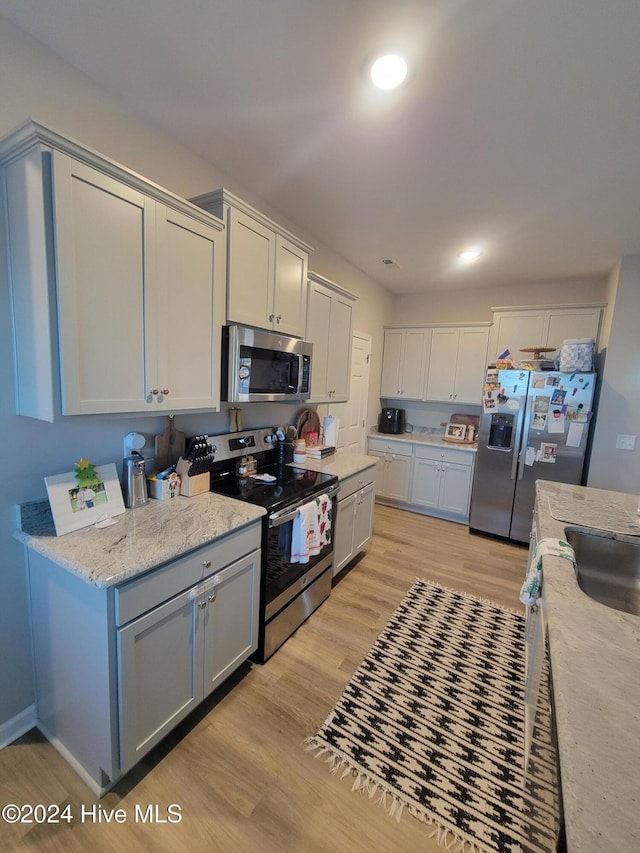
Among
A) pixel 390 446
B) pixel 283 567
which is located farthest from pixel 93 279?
pixel 390 446

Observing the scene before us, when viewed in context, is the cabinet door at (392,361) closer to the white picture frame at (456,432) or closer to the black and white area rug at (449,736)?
the white picture frame at (456,432)

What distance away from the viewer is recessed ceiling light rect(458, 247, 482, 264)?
320 cm

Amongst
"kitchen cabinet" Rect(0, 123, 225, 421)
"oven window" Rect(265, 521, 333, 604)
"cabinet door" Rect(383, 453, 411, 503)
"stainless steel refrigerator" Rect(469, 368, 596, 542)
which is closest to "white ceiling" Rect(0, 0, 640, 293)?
"kitchen cabinet" Rect(0, 123, 225, 421)

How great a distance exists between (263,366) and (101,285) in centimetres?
95

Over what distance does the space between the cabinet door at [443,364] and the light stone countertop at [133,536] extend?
11.0 feet

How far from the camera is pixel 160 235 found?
152cm

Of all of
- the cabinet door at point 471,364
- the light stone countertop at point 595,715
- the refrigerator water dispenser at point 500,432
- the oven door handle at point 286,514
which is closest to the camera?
the light stone countertop at point 595,715

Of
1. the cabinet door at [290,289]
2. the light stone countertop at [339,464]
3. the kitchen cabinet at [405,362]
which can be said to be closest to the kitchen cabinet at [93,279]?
the cabinet door at [290,289]

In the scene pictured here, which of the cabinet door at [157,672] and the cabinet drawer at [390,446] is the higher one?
the cabinet drawer at [390,446]

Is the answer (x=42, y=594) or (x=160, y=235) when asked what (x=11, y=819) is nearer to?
(x=42, y=594)

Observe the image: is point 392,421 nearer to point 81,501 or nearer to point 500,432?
point 500,432

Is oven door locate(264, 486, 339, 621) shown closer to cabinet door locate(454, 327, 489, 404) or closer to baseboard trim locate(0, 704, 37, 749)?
baseboard trim locate(0, 704, 37, 749)

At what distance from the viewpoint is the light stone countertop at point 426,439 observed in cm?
403

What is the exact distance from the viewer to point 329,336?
9.51 ft
